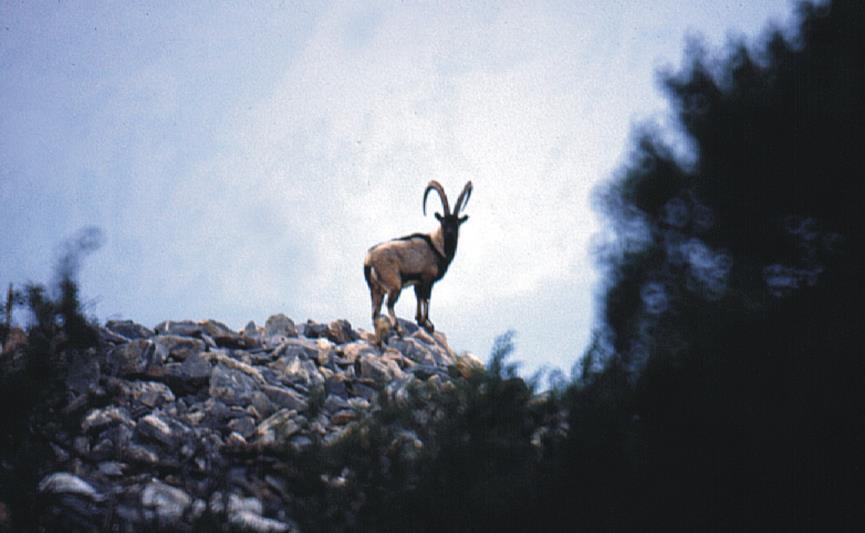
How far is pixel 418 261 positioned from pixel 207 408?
5930mm

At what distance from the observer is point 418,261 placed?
12.4m

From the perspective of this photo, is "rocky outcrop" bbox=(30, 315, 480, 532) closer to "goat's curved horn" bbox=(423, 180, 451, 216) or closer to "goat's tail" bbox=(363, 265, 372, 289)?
"goat's tail" bbox=(363, 265, 372, 289)

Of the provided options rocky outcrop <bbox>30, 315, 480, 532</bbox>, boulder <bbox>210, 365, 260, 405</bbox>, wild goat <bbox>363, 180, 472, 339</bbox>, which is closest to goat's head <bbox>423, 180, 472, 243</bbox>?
wild goat <bbox>363, 180, 472, 339</bbox>

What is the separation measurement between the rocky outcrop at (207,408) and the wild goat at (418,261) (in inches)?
79.2

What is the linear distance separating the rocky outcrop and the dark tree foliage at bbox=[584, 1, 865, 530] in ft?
3.77

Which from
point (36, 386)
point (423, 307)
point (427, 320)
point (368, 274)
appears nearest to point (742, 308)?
point (36, 386)

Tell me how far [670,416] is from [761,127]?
2596mm

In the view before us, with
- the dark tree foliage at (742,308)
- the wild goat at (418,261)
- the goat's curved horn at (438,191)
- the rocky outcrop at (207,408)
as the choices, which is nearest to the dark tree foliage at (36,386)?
the rocky outcrop at (207,408)

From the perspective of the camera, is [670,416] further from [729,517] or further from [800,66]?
[800,66]

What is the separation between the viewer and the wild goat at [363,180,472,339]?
→ 39.5 ft

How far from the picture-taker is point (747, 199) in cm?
534

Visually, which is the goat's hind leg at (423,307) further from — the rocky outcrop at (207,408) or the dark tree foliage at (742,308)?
the dark tree foliage at (742,308)

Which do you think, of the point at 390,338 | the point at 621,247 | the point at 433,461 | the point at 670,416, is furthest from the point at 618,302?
the point at 390,338

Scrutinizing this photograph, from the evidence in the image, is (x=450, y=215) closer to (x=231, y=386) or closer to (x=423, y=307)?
(x=423, y=307)
